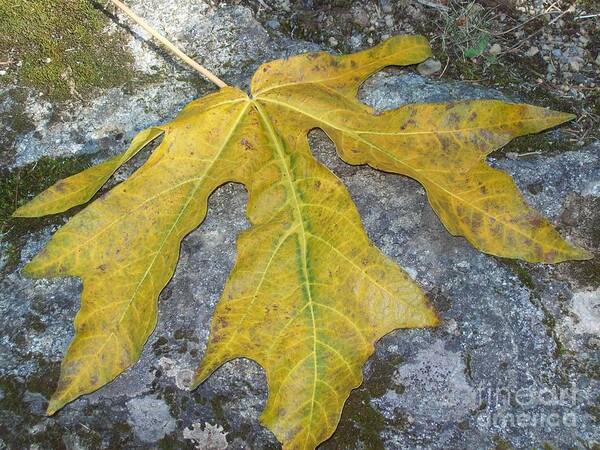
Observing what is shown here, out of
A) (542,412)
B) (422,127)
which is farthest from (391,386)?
(422,127)

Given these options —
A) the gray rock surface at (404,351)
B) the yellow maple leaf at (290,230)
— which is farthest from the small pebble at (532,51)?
the yellow maple leaf at (290,230)

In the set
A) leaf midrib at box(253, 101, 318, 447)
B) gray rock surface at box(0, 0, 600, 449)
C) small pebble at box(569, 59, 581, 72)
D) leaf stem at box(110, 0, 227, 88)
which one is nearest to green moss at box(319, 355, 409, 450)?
gray rock surface at box(0, 0, 600, 449)

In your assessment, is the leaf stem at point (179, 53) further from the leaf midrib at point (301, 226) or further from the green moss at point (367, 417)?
the green moss at point (367, 417)

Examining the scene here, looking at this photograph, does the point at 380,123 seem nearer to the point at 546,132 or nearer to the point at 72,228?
the point at 546,132

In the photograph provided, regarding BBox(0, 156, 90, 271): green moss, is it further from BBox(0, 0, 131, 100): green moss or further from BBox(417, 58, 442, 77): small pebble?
BBox(417, 58, 442, 77): small pebble

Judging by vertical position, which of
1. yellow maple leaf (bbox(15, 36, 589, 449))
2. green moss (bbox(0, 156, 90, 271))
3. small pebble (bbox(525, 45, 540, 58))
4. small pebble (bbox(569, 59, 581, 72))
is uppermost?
green moss (bbox(0, 156, 90, 271))

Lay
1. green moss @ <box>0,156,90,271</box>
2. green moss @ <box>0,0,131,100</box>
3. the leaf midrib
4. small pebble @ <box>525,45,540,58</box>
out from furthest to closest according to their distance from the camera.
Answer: small pebble @ <box>525,45,540,58</box>, green moss @ <box>0,0,131,100</box>, green moss @ <box>0,156,90,271</box>, the leaf midrib

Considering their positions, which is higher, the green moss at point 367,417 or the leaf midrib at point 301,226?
the leaf midrib at point 301,226
